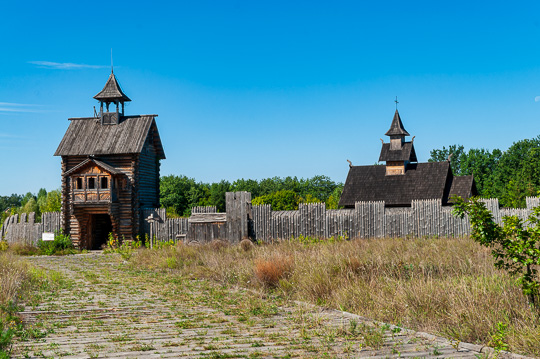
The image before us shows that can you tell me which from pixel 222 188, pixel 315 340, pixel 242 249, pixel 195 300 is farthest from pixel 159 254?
pixel 222 188

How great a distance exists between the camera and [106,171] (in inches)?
1069

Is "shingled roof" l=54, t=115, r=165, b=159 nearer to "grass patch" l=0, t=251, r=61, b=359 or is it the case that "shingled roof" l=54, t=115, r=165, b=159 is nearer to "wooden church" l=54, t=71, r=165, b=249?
"wooden church" l=54, t=71, r=165, b=249

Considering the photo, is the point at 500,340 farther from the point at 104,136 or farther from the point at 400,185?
the point at 400,185

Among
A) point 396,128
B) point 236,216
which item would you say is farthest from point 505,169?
point 236,216

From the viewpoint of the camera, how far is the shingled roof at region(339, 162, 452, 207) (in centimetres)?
3522

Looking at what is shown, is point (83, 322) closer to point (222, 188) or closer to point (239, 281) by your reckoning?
point (239, 281)

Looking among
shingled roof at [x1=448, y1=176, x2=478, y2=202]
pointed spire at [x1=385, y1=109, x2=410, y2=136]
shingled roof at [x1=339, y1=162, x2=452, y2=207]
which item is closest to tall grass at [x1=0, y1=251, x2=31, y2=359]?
shingled roof at [x1=339, y1=162, x2=452, y2=207]

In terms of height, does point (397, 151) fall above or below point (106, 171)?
above

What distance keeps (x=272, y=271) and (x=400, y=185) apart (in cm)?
2774

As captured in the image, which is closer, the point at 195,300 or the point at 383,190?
the point at 195,300

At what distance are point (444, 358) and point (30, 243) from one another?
88.4 ft

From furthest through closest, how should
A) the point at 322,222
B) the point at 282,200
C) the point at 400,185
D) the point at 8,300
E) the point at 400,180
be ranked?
1. the point at 282,200
2. the point at 400,180
3. the point at 400,185
4. the point at 322,222
5. the point at 8,300

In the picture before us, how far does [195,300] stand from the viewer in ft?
30.1

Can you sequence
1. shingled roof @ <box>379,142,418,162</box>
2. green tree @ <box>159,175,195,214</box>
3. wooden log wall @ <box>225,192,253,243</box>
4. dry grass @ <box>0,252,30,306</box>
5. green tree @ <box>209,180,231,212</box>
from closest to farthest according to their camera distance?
dry grass @ <box>0,252,30,306</box>, wooden log wall @ <box>225,192,253,243</box>, shingled roof @ <box>379,142,418,162</box>, green tree @ <box>209,180,231,212</box>, green tree @ <box>159,175,195,214</box>
